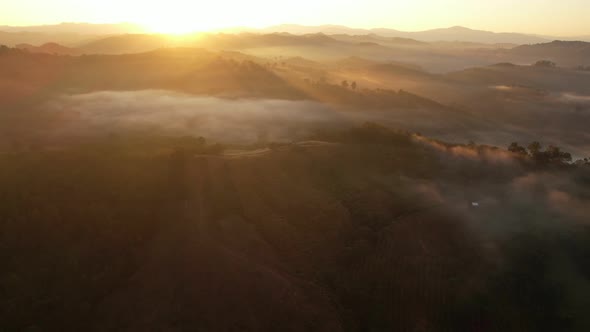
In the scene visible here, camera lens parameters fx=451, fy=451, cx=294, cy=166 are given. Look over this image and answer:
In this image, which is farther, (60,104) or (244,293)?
(60,104)

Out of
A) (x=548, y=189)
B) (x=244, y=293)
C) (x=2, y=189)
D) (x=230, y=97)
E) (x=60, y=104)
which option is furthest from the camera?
(x=230, y=97)

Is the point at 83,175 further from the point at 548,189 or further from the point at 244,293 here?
the point at 548,189

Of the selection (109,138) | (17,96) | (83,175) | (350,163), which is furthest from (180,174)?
(17,96)

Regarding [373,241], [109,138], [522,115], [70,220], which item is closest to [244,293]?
[373,241]

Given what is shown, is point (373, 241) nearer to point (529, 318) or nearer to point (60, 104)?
point (529, 318)

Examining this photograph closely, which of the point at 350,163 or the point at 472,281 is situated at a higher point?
the point at 350,163

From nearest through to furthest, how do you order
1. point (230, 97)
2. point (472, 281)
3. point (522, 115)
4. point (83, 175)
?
point (472, 281)
point (83, 175)
point (230, 97)
point (522, 115)

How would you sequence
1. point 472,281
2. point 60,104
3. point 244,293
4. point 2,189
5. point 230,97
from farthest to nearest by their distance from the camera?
1. point 230,97
2. point 60,104
3. point 2,189
4. point 472,281
5. point 244,293
